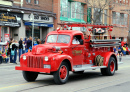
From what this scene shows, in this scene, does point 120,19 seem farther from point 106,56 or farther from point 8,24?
point 106,56

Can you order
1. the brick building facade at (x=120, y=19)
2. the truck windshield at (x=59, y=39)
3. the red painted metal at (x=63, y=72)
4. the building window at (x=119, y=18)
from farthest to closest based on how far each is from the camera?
1. the building window at (x=119, y=18)
2. the brick building facade at (x=120, y=19)
3. the truck windshield at (x=59, y=39)
4. the red painted metal at (x=63, y=72)

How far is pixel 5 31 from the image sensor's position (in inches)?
1073

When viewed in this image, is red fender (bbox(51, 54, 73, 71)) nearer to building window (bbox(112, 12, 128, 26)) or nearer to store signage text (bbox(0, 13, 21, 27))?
store signage text (bbox(0, 13, 21, 27))

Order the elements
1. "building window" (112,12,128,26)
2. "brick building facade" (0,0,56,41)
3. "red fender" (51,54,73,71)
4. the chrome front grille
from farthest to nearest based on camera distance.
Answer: "building window" (112,12,128,26), "brick building facade" (0,0,56,41), the chrome front grille, "red fender" (51,54,73,71)

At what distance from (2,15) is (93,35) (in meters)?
14.8

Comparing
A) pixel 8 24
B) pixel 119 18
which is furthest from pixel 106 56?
pixel 119 18

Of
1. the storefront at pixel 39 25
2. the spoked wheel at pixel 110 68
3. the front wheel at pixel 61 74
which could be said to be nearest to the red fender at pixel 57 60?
the front wheel at pixel 61 74

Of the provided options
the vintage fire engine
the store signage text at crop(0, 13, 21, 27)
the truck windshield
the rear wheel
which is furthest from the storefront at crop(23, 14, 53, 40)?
the rear wheel

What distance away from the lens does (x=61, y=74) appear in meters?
10.6

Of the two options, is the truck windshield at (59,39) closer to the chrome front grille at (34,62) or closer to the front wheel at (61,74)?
the front wheel at (61,74)

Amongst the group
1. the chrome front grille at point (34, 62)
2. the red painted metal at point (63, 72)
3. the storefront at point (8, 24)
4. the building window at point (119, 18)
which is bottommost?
the red painted metal at point (63, 72)

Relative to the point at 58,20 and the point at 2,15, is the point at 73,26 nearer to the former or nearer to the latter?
the point at 2,15

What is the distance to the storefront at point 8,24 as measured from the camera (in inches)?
1033

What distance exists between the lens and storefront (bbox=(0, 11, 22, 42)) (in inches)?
1033
